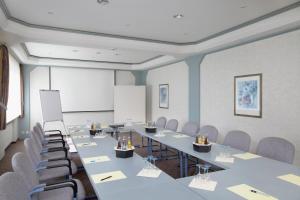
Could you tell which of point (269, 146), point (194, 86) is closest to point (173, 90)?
point (194, 86)

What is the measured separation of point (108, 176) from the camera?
6.41 ft

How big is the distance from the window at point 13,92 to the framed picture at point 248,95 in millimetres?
5344

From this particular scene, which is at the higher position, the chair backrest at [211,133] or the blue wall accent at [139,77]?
the blue wall accent at [139,77]

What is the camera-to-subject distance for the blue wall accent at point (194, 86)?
17.7 ft

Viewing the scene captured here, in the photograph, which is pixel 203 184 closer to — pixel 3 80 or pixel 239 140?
pixel 239 140

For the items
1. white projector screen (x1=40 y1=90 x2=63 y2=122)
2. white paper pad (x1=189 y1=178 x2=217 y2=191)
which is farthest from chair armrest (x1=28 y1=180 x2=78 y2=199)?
white projector screen (x1=40 y1=90 x2=63 y2=122)

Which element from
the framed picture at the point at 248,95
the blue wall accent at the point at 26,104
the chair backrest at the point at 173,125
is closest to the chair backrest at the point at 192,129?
the chair backrest at the point at 173,125

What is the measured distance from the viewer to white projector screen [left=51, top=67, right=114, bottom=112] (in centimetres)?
745

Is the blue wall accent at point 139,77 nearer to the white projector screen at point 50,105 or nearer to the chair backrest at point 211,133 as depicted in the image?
the white projector screen at point 50,105

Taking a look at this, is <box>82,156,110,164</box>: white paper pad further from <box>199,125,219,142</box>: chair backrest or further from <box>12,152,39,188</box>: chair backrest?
<box>199,125,219,142</box>: chair backrest

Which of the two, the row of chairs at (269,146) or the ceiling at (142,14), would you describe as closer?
the row of chairs at (269,146)

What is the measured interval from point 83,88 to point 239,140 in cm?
613

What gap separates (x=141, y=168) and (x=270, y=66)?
2.97 metres

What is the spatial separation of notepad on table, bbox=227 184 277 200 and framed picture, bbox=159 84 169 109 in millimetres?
5269
